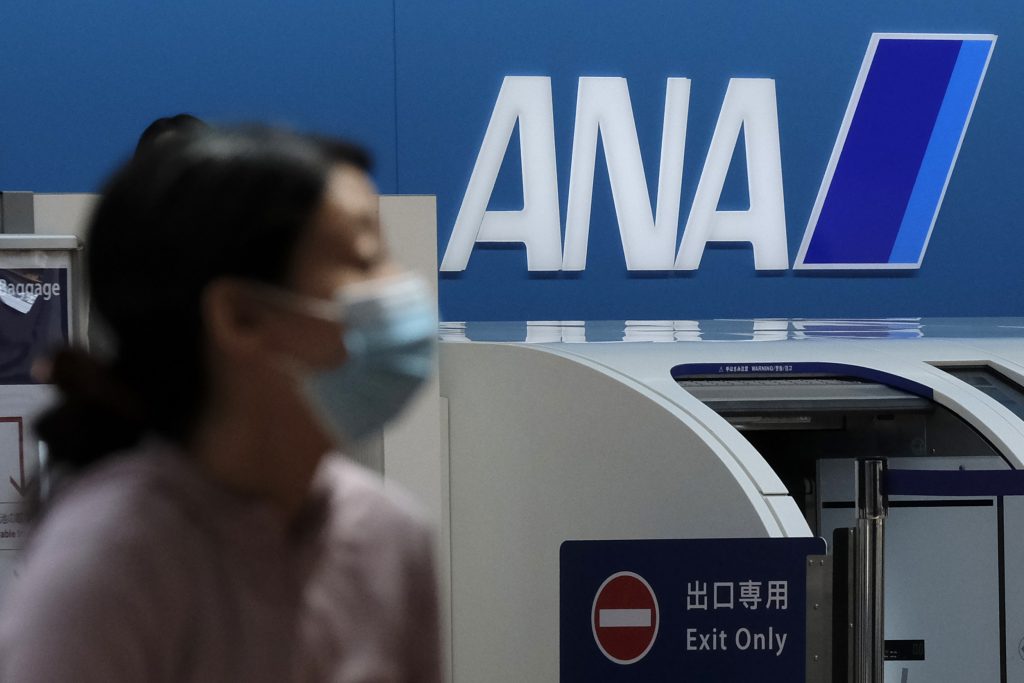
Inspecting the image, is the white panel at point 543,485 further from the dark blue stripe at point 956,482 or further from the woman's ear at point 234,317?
the woman's ear at point 234,317

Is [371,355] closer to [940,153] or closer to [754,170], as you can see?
[754,170]

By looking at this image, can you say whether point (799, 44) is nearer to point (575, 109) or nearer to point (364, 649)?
point (575, 109)

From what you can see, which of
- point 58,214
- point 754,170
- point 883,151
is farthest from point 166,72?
point 883,151

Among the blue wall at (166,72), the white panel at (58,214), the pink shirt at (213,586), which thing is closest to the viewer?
the pink shirt at (213,586)

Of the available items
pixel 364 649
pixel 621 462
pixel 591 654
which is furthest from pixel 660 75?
pixel 364 649

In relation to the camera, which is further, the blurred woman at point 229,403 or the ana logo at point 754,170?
the ana logo at point 754,170

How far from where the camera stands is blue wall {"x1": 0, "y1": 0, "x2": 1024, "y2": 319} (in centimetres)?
459

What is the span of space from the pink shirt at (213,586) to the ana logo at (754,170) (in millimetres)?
3876

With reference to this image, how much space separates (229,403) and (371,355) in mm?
92

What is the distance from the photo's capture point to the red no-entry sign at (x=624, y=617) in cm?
221

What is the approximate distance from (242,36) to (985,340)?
269 cm

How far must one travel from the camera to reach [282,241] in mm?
797

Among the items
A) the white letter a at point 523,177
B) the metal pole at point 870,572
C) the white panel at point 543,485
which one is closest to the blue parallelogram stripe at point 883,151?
the white letter a at point 523,177

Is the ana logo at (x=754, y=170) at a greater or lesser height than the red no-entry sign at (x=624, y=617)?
greater
